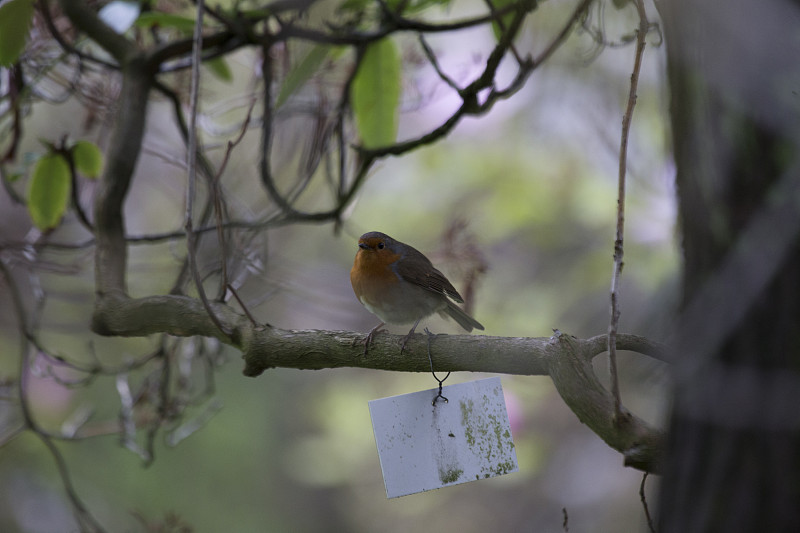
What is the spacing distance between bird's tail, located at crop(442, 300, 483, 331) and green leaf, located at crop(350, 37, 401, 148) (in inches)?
23.7

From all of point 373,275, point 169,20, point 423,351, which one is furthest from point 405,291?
point 169,20

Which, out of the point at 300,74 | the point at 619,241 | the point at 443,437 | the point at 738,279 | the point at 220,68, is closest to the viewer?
the point at 738,279

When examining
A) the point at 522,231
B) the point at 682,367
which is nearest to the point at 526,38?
the point at 522,231

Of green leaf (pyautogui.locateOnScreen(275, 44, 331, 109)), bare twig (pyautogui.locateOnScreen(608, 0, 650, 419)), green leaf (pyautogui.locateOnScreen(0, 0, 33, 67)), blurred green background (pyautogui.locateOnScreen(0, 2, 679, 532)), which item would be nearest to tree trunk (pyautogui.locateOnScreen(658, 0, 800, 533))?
bare twig (pyautogui.locateOnScreen(608, 0, 650, 419))

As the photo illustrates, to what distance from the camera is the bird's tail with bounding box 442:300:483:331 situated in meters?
2.21

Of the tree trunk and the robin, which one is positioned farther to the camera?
the robin

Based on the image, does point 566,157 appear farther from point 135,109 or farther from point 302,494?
point 302,494

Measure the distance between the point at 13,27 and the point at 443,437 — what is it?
5.02 feet

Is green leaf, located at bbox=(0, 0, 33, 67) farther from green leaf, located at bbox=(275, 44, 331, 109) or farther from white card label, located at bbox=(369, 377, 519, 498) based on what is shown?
white card label, located at bbox=(369, 377, 519, 498)

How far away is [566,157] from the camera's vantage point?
4574 mm

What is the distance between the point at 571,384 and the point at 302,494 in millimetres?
4997

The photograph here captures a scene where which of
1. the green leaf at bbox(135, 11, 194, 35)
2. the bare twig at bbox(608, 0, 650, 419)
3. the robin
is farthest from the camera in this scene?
the robin

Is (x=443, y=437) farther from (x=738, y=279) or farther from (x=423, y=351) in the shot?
(x=738, y=279)

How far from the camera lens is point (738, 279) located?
993 mm
